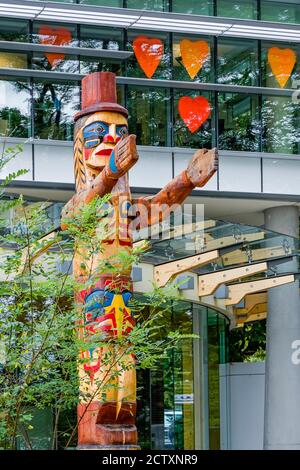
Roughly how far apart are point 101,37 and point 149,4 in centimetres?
139

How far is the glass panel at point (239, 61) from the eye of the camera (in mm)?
26797

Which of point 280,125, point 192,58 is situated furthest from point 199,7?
point 280,125

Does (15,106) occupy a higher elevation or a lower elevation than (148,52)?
lower

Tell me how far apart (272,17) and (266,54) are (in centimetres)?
84

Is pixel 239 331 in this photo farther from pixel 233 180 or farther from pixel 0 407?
pixel 0 407

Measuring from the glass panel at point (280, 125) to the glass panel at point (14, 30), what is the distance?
5.81 metres

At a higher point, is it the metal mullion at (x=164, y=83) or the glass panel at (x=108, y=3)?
the glass panel at (x=108, y=3)

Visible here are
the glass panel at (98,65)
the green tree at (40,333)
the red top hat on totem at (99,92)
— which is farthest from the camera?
the glass panel at (98,65)

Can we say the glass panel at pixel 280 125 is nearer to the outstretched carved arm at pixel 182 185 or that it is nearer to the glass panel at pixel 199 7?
the glass panel at pixel 199 7

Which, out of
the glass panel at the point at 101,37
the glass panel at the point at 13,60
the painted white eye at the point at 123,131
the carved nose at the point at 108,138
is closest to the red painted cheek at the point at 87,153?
the carved nose at the point at 108,138

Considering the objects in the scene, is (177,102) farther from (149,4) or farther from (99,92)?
(99,92)

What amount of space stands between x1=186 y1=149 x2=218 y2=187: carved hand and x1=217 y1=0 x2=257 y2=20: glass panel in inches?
529

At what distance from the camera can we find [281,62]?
1069 inches

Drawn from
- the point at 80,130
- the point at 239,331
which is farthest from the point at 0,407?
the point at 239,331
